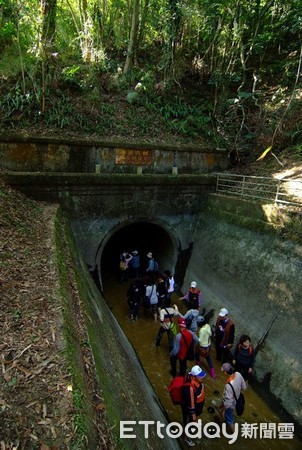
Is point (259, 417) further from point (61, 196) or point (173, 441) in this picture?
point (61, 196)

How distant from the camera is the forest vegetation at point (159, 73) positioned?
1227cm

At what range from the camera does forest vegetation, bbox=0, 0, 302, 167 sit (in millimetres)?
12266

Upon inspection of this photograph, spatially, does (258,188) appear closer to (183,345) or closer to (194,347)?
(194,347)

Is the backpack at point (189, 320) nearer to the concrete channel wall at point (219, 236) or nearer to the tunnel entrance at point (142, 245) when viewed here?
the concrete channel wall at point (219, 236)

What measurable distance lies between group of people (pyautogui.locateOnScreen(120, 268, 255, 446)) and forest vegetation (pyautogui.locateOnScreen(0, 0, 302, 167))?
7.31m

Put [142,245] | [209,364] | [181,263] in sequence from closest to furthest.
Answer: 1. [209,364]
2. [181,263]
3. [142,245]

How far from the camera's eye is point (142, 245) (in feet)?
52.2

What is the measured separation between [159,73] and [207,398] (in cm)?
1705

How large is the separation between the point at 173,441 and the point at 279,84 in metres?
17.7

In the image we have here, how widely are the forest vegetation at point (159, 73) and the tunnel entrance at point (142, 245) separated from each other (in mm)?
4695

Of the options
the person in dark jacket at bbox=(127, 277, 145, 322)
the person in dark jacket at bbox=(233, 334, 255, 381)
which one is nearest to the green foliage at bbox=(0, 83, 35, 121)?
the person in dark jacket at bbox=(127, 277, 145, 322)

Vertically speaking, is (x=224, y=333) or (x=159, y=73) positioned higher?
(x=159, y=73)

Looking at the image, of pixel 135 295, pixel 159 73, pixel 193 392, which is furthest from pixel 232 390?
pixel 159 73

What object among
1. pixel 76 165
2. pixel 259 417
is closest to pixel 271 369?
pixel 259 417
